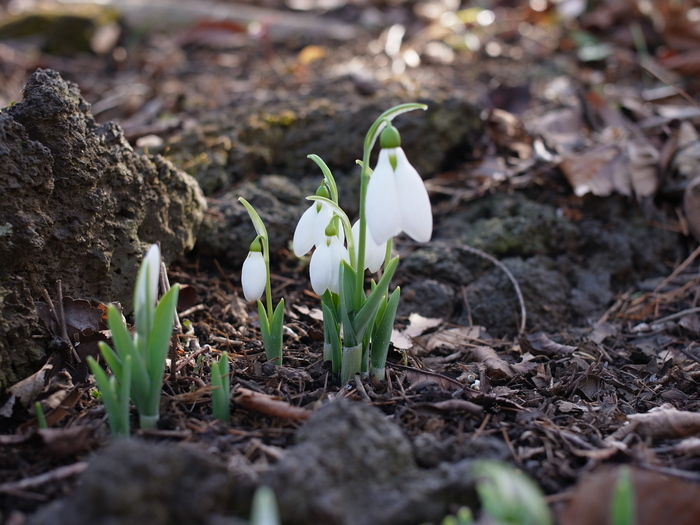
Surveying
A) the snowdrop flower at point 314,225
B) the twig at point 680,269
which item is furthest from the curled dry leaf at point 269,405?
the twig at point 680,269

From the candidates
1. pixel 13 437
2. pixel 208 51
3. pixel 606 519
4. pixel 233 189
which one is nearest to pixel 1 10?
pixel 208 51

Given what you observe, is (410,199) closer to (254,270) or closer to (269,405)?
(254,270)

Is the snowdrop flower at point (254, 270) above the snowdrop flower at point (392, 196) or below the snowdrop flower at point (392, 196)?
below

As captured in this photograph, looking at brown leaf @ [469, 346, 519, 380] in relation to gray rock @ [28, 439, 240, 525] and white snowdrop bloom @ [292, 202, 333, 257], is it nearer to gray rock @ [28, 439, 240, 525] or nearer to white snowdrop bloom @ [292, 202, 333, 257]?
white snowdrop bloom @ [292, 202, 333, 257]

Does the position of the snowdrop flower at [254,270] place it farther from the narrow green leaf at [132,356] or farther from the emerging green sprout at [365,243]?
the narrow green leaf at [132,356]

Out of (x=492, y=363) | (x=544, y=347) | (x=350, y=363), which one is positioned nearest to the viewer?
(x=350, y=363)

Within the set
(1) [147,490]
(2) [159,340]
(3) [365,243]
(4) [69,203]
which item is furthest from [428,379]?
(4) [69,203]

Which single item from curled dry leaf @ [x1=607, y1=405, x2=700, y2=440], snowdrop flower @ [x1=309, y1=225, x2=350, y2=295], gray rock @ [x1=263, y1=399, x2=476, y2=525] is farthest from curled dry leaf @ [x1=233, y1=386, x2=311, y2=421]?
curled dry leaf @ [x1=607, y1=405, x2=700, y2=440]
